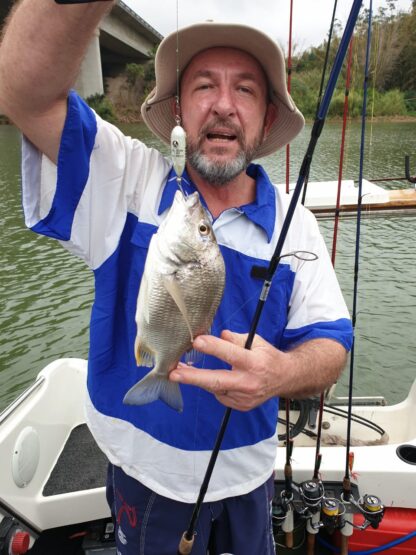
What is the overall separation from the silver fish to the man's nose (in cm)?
64

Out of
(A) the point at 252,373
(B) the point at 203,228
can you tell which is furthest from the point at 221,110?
(A) the point at 252,373

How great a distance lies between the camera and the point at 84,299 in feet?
29.1

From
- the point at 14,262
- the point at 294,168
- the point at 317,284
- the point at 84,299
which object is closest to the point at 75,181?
the point at 317,284

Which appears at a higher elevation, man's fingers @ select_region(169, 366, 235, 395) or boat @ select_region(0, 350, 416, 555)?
man's fingers @ select_region(169, 366, 235, 395)

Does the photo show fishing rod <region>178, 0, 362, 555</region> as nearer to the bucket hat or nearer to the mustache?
the mustache

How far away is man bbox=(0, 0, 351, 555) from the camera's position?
179 cm

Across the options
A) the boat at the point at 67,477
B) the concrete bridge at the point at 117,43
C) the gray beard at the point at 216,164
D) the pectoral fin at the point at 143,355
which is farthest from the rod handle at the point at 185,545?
the concrete bridge at the point at 117,43

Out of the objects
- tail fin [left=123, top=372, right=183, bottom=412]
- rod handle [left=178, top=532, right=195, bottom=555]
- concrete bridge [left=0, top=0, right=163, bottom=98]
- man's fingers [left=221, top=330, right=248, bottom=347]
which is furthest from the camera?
concrete bridge [left=0, top=0, right=163, bottom=98]

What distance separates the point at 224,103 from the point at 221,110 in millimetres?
39

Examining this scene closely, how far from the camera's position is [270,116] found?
2.47m

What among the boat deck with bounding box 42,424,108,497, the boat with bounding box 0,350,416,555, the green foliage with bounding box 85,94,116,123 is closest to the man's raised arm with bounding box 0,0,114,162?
the boat with bounding box 0,350,416,555

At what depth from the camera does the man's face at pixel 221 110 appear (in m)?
2.06

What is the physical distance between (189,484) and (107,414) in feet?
1.63

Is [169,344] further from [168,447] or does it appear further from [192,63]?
[192,63]
